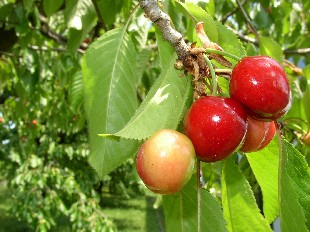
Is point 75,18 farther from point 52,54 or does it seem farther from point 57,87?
point 57,87

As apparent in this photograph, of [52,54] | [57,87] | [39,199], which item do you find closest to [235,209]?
[52,54]

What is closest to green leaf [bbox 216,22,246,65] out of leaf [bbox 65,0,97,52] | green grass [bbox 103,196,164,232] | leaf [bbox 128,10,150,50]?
leaf [bbox 65,0,97,52]

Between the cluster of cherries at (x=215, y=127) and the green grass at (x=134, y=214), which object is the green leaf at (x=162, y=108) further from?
the green grass at (x=134, y=214)

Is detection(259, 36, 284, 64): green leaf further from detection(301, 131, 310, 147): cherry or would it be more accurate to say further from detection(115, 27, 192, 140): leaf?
detection(115, 27, 192, 140): leaf

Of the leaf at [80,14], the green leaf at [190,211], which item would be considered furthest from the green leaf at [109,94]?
the leaf at [80,14]

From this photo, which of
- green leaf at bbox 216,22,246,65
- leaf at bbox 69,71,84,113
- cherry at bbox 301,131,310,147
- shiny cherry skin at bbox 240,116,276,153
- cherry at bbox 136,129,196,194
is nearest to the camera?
cherry at bbox 136,129,196,194

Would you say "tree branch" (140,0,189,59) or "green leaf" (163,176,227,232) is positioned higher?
"tree branch" (140,0,189,59)
